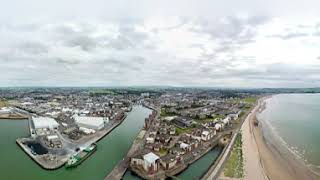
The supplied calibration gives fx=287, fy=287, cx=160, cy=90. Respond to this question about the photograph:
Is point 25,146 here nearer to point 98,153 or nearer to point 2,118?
point 98,153

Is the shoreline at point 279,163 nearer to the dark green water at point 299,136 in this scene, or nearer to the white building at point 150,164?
the dark green water at point 299,136

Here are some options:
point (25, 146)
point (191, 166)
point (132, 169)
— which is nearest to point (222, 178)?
point (191, 166)

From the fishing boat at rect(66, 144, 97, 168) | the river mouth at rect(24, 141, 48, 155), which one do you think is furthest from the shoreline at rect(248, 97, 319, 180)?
the river mouth at rect(24, 141, 48, 155)

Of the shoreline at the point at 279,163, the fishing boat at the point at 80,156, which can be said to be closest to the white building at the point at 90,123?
the fishing boat at the point at 80,156

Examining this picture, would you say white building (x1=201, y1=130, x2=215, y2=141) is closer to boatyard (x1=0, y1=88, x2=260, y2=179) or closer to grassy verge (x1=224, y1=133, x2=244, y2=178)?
boatyard (x1=0, y1=88, x2=260, y2=179)

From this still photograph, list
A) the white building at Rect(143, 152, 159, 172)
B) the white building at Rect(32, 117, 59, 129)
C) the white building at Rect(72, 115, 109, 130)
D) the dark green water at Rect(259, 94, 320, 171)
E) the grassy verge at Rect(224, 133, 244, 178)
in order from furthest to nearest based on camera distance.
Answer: the white building at Rect(72, 115, 109, 130), the white building at Rect(32, 117, 59, 129), the dark green water at Rect(259, 94, 320, 171), the white building at Rect(143, 152, 159, 172), the grassy verge at Rect(224, 133, 244, 178)

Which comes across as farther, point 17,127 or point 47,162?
point 17,127
